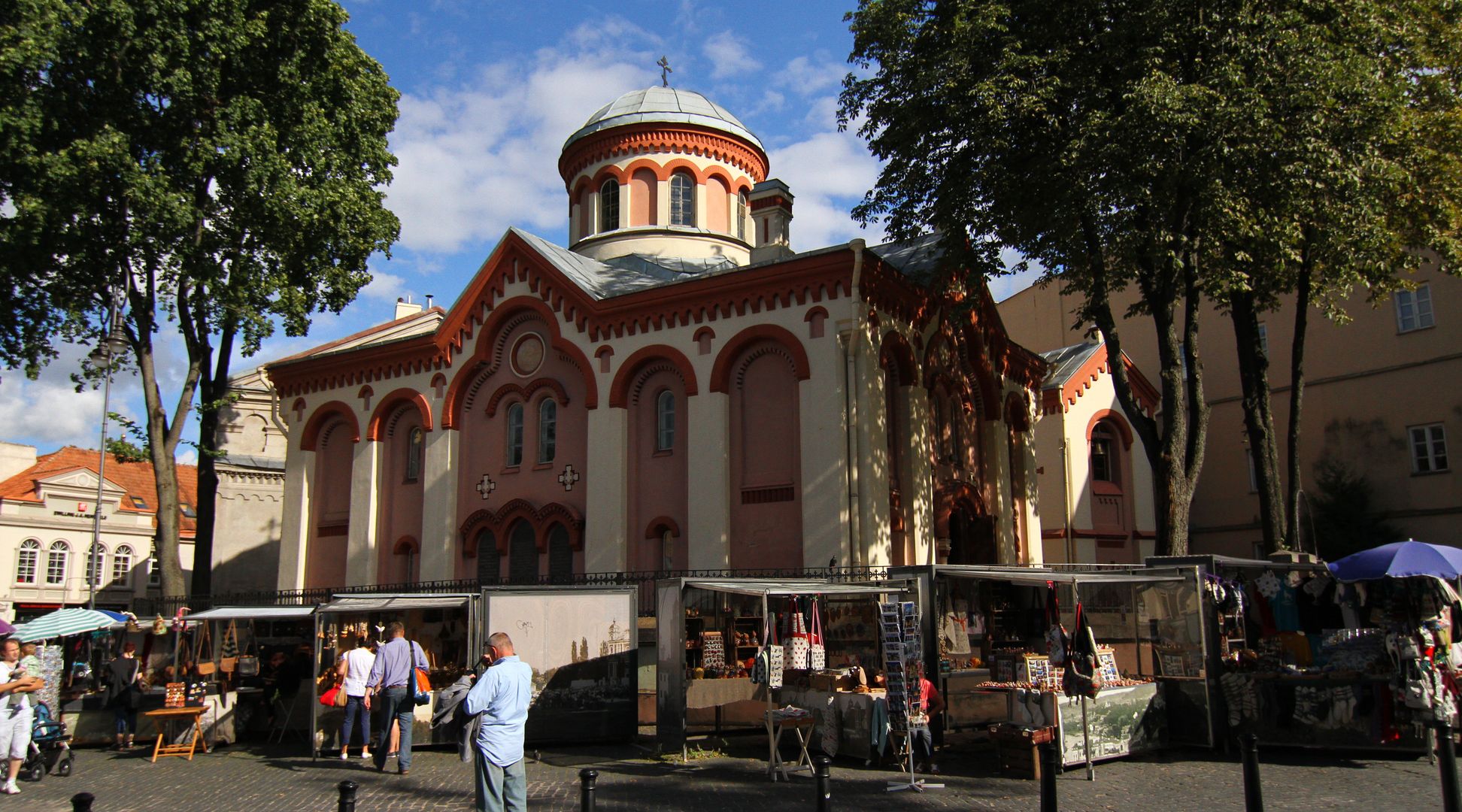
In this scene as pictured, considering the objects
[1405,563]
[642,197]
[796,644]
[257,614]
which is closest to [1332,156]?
[1405,563]

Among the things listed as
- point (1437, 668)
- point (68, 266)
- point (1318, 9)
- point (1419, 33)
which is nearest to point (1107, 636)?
point (1437, 668)

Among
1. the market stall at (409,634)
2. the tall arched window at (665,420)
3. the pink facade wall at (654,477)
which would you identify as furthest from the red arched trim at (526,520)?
the market stall at (409,634)

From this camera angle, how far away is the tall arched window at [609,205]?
30.5 m

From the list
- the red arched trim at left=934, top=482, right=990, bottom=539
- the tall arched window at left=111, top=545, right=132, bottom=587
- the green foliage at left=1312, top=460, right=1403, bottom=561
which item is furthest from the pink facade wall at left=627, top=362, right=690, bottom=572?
the tall arched window at left=111, top=545, right=132, bottom=587

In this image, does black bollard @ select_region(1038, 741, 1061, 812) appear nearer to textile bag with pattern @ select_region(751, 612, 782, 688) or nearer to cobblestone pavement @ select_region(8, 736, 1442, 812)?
cobblestone pavement @ select_region(8, 736, 1442, 812)

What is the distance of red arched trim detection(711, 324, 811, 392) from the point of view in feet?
68.5

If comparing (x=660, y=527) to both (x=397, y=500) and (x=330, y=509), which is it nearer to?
(x=397, y=500)

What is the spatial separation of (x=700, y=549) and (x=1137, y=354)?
1995cm

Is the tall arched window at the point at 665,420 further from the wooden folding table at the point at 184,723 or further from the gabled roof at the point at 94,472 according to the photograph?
the gabled roof at the point at 94,472

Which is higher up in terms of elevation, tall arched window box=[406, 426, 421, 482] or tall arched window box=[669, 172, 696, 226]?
tall arched window box=[669, 172, 696, 226]

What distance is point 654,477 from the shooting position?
22.8m

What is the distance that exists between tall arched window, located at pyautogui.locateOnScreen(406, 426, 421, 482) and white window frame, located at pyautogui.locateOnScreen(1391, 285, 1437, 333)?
83.0 ft

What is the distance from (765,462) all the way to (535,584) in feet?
19.8

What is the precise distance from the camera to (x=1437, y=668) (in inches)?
500
